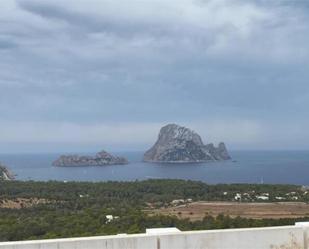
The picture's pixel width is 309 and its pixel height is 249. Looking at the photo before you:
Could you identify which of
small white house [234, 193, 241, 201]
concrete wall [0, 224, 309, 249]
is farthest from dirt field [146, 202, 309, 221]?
concrete wall [0, 224, 309, 249]

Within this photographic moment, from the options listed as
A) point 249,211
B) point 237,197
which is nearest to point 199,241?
point 249,211

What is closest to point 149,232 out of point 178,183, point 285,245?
point 285,245

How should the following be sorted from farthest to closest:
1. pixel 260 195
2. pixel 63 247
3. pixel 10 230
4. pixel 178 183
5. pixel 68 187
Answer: pixel 178 183, pixel 68 187, pixel 260 195, pixel 10 230, pixel 63 247

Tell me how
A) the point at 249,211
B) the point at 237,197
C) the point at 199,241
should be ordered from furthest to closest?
1. the point at 237,197
2. the point at 249,211
3. the point at 199,241

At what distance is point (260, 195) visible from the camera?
62156 millimetres

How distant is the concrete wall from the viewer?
5125mm

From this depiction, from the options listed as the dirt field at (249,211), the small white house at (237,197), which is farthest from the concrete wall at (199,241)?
the small white house at (237,197)

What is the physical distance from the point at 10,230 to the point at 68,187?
46552 mm

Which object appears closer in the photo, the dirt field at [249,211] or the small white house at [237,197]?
the dirt field at [249,211]

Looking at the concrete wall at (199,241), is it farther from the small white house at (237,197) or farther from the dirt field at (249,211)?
the small white house at (237,197)

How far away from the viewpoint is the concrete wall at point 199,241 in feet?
16.8

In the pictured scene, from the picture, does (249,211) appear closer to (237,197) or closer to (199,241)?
(237,197)

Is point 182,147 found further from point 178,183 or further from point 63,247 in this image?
point 63,247

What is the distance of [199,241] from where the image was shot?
5.45m
